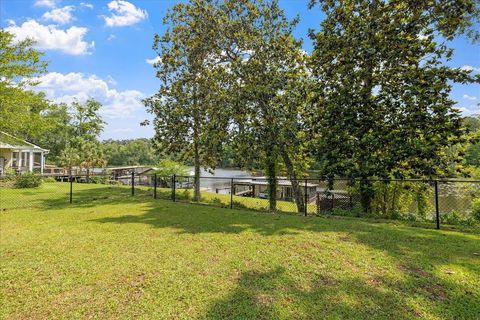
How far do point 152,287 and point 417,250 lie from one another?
452 cm

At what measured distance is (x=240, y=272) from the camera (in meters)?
3.97

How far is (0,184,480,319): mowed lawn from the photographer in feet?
9.89

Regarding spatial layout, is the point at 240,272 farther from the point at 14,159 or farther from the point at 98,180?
the point at 14,159

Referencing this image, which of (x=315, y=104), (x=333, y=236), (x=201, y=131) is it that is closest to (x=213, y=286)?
(x=333, y=236)

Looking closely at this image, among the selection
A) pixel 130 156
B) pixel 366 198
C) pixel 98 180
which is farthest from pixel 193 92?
pixel 130 156

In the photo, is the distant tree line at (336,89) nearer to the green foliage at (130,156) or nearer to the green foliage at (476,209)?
the green foliage at (476,209)

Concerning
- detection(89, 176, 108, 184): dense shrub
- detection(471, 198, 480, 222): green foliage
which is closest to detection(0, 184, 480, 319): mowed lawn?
detection(471, 198, 480, 222): green foliage

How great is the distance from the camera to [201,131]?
14.1 m

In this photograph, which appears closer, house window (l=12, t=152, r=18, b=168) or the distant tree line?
the distant tree line

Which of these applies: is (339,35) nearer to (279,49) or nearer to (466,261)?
(279,49)

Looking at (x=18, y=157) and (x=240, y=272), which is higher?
(x=18, y=157)

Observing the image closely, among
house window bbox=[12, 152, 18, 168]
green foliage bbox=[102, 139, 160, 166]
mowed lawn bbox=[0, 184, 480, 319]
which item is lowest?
mowed lawn bbox=[0, 184, 480, 319]

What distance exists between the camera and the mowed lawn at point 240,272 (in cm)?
301

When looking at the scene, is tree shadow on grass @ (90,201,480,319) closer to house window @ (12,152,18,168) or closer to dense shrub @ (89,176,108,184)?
dense shrub @ (89,176,108,184)
